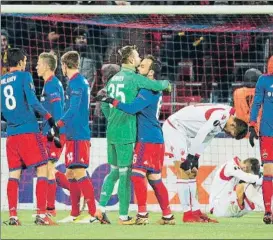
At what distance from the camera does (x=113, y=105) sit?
11578mm

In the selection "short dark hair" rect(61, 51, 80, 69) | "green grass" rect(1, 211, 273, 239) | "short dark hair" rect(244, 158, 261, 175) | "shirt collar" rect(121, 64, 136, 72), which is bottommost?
"green grass" rect(1, 211, 273, 239)

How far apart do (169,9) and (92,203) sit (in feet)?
7.40

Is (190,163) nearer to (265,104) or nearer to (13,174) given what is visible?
(265,104)

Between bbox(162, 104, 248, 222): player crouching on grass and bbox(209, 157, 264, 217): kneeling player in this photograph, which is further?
bbox(209, 157, 264, 217): kneeling player

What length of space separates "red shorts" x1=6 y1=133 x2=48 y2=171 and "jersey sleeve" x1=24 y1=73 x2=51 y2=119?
0.38 m

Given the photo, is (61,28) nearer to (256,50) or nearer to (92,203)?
(256,50)

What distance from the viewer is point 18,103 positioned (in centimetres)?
1137

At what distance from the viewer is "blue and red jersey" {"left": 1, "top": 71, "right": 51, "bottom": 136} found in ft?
37.1

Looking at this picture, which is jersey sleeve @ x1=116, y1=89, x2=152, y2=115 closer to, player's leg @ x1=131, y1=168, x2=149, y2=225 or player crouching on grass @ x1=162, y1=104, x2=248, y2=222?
player's leg @ x1=131, y1=168, x2=149, y2=225

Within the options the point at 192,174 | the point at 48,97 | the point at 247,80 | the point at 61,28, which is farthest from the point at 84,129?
the point at 61,28

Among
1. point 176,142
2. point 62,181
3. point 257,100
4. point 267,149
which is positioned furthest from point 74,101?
point 267,149

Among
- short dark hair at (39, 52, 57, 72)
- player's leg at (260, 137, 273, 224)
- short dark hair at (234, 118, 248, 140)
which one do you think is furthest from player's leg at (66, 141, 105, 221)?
player's leg at (260, 137, 273, 224)

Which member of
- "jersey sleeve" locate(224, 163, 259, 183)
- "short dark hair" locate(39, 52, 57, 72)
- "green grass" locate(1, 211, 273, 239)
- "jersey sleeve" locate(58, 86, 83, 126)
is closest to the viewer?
"green grass" locate(1, 211, 273, 239)

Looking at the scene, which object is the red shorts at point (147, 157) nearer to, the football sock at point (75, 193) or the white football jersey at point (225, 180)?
the football sock at point (75, 193)
